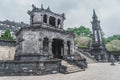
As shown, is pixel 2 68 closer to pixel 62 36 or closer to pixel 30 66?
pixel 30 66

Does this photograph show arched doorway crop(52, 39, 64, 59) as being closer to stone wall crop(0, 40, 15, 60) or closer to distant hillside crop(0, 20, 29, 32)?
stone wall crop(0, 40, 15, 60)

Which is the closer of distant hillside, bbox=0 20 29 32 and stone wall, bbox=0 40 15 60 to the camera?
stone wall, bbox=0 40 15 60

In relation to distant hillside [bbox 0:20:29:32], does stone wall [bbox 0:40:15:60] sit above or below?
below

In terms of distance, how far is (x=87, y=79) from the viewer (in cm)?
1052

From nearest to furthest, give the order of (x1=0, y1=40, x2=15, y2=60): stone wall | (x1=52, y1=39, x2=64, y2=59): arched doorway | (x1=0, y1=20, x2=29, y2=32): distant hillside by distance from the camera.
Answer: (x1=52, y1=39, x2=64, y2=59): arched doorway, (x1=0, y1=40, x2=15, y2=60): stone wall, (x1=0, y1=20, x2=29, y2=32): distant hillside

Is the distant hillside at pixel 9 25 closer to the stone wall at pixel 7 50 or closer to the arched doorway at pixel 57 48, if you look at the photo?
the stone wall at pixel 7 50

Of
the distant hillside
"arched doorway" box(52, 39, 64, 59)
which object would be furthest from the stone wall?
the distant hillside

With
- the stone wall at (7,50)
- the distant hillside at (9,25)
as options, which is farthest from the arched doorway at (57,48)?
the distant hillside at (9,25)

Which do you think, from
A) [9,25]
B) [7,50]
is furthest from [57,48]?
[9,25]

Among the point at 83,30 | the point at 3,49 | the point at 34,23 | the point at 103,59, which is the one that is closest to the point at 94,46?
the point at 103,59

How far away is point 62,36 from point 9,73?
34.5 feet

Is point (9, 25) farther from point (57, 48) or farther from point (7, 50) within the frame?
point (57, 48)

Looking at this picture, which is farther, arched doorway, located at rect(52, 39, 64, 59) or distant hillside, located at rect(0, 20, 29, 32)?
distant hillside, located at rect(0, 20, 29, 32)

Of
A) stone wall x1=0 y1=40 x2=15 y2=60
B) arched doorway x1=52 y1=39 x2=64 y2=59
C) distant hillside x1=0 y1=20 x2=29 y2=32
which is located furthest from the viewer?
distant hillside x1=0 y1=20 x2=29 y2=32
